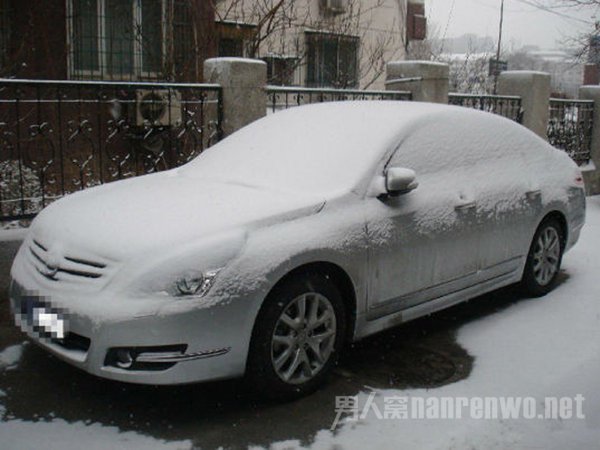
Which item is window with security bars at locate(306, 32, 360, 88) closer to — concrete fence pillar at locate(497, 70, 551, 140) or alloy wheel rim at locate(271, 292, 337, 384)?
concrete fence pillar at locate(497, 70, 551, 140)

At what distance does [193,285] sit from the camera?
326 cm

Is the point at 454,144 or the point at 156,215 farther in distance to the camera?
the point at 454,144

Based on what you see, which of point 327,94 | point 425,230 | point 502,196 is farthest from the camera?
point 327,94

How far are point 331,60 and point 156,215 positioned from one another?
13.7 m

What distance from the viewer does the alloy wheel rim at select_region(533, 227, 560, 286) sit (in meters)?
5.43

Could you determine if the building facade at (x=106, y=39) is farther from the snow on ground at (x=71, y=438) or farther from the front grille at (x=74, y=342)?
the snow on ground at (x=71, y=438)

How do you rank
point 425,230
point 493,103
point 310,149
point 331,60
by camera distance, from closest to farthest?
point 425,230
point 310,149
point 493,103
point 331,60

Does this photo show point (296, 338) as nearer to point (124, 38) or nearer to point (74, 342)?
point (74, 342)

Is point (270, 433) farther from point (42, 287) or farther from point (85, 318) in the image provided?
point (42, 287)

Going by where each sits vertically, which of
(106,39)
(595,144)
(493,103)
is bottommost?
(595,144)

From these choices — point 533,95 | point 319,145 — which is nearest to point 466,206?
point 319,145

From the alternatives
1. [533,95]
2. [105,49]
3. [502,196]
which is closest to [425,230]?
[502,196]

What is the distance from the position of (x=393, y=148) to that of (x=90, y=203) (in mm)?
1843

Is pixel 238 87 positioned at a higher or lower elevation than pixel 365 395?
higher
